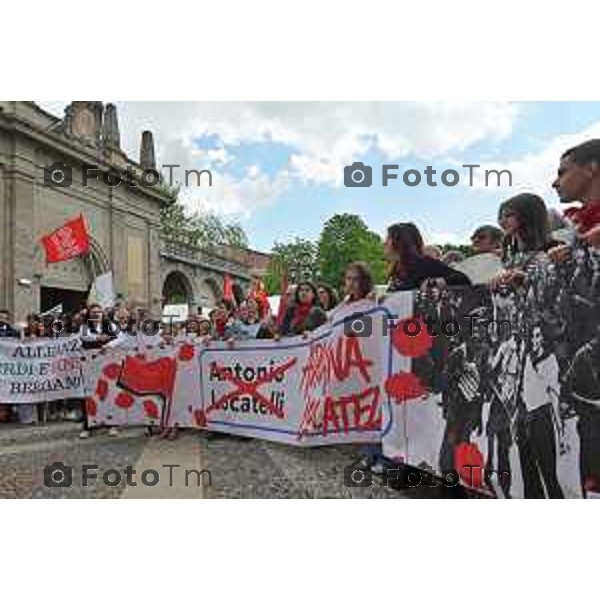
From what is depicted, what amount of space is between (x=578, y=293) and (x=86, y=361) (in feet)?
21.5

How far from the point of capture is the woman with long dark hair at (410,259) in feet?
16.4

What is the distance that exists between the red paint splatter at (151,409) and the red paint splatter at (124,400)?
223 millimetres

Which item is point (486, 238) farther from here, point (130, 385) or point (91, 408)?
point (91, 408)

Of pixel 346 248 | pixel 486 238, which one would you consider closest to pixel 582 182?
pixel 486 238

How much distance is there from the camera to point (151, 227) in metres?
19.1

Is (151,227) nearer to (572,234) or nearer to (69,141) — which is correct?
(69,141)

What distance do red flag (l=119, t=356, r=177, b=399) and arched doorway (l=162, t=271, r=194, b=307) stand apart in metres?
19.8

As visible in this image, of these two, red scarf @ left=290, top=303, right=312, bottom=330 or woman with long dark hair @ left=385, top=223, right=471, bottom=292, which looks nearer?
woman with long dark hair @ left=385, top=223, right=471, bottom=292

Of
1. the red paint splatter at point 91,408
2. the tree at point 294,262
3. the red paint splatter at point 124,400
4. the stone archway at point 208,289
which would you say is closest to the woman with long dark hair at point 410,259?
the tree at point 294,262

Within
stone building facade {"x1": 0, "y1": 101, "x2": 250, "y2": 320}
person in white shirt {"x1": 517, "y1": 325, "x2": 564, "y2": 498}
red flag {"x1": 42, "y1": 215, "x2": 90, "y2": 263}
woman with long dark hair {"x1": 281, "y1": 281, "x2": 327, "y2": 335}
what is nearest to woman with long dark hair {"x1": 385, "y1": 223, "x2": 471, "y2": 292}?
person in white shirt {"x1": 517, "y1": 325, "x2": 564, "y2": 498}

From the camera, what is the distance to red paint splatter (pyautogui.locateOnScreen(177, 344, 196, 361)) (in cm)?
768

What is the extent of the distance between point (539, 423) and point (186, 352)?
4.52m

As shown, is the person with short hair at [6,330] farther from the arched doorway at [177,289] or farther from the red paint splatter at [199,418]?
the arched doorway at [177,289]

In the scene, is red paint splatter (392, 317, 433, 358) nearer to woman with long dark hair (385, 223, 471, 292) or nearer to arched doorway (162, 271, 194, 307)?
woman with long dark hair (385, 223, 471, 292)
